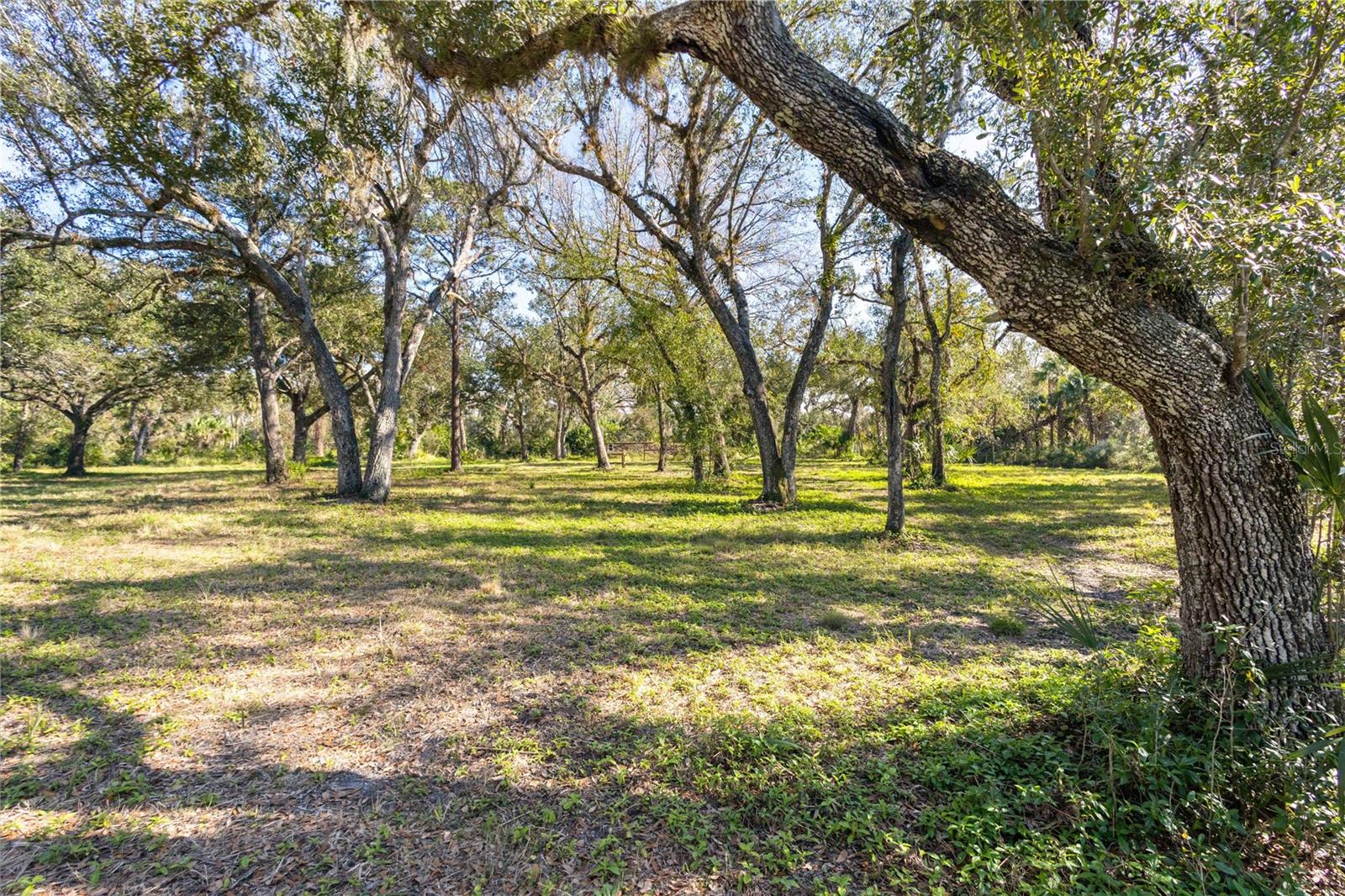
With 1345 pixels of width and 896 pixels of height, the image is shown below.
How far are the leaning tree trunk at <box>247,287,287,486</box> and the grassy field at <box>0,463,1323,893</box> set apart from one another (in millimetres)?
8165

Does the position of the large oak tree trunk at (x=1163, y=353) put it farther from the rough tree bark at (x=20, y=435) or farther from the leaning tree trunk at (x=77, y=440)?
the rough tree bark at (x=20, y=435)

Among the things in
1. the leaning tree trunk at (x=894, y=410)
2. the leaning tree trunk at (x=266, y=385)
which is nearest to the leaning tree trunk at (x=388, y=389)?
the leaning tree trunk at (x=266, y=385)

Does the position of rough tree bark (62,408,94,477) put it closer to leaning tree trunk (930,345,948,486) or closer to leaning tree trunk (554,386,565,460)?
leaning tree trunk (554,386,565,460)

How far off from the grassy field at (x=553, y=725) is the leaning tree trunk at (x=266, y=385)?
8.16 metres

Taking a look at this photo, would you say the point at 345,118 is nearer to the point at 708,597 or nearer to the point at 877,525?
the point at 708,597

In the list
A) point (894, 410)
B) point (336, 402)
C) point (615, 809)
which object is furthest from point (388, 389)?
point (615, 809)

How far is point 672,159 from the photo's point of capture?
Result: 10477 mm

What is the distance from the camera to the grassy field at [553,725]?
2.00 metres

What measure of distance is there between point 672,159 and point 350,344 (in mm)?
16277

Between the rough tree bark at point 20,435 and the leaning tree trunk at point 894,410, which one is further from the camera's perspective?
the rough tree bark at point 20,435

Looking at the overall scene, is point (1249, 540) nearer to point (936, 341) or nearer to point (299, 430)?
point (936, 341)

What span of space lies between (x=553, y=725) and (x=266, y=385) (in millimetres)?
15908

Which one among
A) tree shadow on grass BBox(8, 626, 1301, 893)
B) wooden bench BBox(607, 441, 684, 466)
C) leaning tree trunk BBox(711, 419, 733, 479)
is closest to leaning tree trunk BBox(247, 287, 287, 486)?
leaning tree trunk BBox(711, 419, 733, 479)

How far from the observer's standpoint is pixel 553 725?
2.99 metres
